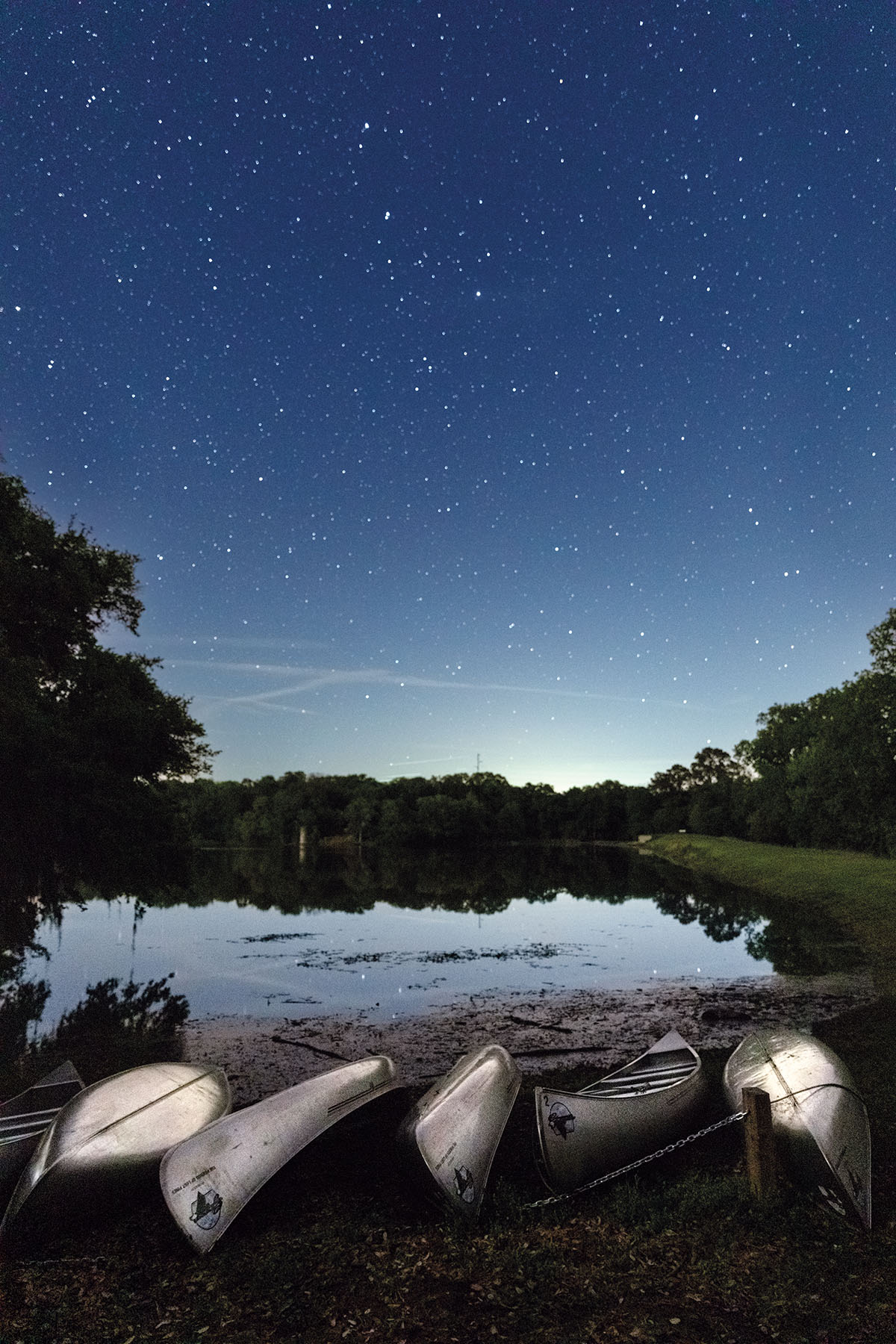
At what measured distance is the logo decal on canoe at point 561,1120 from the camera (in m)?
8.33

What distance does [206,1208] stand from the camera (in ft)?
24.4

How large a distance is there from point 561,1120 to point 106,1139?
5.26 meters

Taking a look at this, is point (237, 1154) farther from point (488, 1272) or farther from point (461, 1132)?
point (488, 1272)

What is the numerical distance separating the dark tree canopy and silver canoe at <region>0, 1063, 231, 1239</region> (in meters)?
12.5

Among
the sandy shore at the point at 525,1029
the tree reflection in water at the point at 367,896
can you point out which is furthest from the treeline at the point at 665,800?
the sandy shore at the point at 525,1029

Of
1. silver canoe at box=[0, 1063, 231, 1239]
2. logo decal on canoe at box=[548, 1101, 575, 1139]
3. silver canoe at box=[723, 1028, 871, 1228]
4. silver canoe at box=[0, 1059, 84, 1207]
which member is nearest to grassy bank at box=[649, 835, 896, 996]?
silver canoe at box=[723, 1028, 871, 1228]

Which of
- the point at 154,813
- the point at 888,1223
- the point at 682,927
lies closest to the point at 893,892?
the point at 682,927

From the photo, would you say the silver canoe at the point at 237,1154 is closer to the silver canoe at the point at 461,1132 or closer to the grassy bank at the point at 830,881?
the silver canoe at the point at 461,1132

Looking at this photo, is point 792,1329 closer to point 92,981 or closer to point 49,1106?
point 49,1106

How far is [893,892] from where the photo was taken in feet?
109

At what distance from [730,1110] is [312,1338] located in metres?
6.87

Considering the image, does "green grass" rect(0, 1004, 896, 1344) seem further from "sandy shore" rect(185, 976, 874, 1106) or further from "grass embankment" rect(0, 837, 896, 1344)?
"sandy shore" rect(185, 976, 874, 1106)

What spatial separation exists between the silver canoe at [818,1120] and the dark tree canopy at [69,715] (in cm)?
1805

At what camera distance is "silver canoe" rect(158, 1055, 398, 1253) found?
739 centimetres
